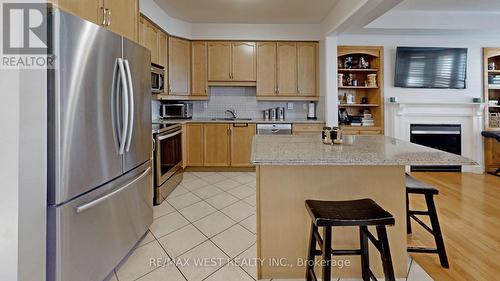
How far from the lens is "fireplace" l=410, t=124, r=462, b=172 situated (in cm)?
465

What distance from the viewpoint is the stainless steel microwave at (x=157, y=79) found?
139 inches

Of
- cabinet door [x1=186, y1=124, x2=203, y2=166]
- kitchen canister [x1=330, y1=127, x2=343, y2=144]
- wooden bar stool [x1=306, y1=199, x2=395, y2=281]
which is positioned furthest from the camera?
cabinet door [x1=186, y1=124, x2=203, y2=166]

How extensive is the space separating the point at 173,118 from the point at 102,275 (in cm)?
326

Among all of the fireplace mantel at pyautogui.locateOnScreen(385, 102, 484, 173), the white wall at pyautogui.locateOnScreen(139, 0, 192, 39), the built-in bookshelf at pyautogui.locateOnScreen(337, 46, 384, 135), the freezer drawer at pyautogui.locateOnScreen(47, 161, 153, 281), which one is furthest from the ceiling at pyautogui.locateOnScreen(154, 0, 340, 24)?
the freezer drawer at pyautogui.locateOnScreen(47, 161, 153, 281)

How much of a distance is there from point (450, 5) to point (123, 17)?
14.4 ft

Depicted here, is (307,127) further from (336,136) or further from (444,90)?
(444,90)

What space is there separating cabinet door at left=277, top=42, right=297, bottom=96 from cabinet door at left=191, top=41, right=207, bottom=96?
51.8 inches

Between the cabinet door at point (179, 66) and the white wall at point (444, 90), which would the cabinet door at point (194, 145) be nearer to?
the cabinet door at point (179, 66)

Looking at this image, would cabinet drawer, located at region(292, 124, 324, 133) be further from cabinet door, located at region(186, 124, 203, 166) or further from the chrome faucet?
cabinet door, located at region(186, 124, 203, 166)

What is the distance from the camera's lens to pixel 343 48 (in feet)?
15.2

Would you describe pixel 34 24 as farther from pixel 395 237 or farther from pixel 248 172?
pixel 248 172

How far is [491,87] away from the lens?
468cm

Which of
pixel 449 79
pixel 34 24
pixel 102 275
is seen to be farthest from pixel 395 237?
pixel 449 79

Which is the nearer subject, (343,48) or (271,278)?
(271,278)
